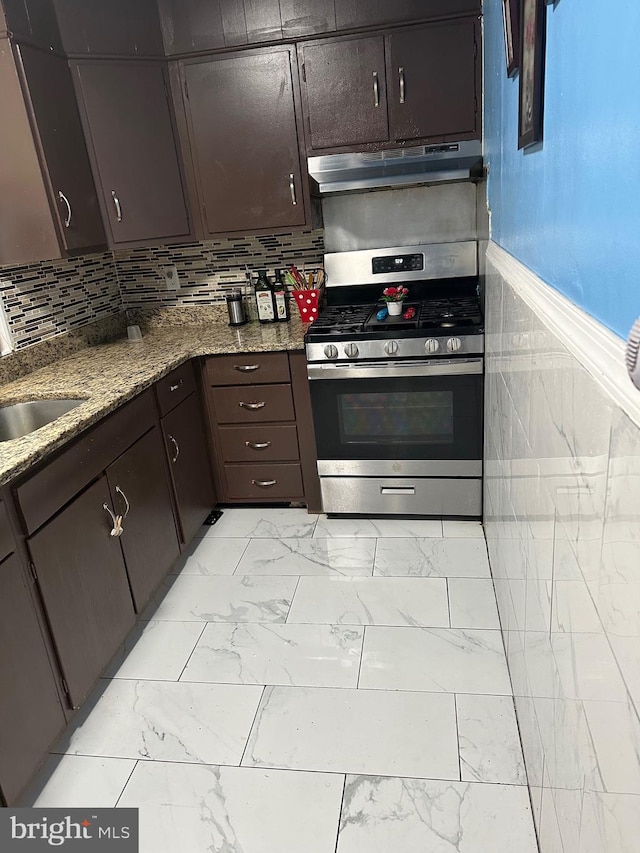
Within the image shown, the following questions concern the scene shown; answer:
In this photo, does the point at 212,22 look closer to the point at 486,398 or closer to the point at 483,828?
the point at 486,398

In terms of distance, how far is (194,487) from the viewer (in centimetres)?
274

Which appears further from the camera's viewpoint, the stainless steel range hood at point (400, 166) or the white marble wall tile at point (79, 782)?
the stainless steel range hood at point (400, 166)

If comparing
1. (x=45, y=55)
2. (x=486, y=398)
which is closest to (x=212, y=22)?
(x=45, y=55)

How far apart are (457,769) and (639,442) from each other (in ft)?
4.40

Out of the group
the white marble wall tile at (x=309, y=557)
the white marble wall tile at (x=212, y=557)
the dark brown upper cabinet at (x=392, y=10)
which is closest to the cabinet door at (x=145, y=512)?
the white marble wall tile at (x=212, y=557)

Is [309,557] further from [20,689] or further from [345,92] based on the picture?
[345,92]

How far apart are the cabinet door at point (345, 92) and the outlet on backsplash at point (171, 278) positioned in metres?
1.02

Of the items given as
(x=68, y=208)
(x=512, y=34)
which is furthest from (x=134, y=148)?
(x=512, y=34)

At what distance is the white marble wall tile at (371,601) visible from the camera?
2.16 meters

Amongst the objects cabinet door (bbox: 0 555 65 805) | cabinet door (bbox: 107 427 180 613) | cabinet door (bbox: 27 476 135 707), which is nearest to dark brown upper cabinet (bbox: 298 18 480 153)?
cabinet door (bbox: 107 427 180 613)

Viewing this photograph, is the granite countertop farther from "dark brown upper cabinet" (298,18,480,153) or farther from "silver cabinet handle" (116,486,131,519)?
"dark brown upper cabinet" (298,18,480,153)

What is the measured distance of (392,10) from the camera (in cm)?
243

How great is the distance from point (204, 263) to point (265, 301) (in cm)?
42

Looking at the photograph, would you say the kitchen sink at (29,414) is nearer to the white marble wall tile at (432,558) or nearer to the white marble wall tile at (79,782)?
the white marble wall tile at (79,782)
